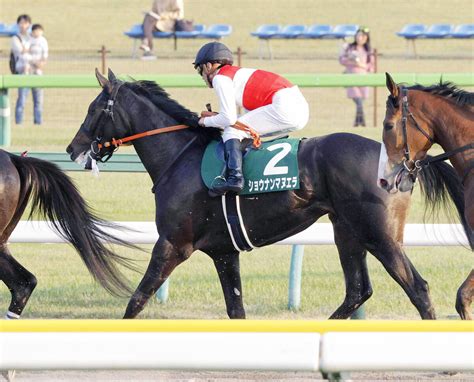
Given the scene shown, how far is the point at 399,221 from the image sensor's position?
6.13m

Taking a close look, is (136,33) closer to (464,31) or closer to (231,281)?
(464,31)

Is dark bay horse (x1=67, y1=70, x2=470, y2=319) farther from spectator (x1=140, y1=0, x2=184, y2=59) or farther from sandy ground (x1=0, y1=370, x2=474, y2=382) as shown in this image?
spectator (x1=140, y1=0, x2=184, y2=59)

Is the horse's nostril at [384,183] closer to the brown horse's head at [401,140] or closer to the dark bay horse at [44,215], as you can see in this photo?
the brown horse's head at [401,140]

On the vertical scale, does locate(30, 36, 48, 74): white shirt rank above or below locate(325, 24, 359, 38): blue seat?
above

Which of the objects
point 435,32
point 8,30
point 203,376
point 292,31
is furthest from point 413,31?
point 203,376

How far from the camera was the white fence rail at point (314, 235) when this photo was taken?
7.33 m

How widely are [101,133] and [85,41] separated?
2703cm

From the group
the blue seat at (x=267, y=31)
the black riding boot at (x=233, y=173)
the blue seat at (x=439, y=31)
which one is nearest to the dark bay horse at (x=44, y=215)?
the black riding boot at (x=233, y=173)

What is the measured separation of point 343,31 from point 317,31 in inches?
36.3

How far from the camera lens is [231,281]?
645 centimetres

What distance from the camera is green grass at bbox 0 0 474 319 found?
775 centimetres

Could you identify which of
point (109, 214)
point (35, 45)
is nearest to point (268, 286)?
point (109, 214)

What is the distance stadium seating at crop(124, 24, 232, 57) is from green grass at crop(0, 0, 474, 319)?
1.28 feet

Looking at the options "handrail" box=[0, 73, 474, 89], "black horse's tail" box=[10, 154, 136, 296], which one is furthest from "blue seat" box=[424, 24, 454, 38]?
"black horse's tail" box=[10, 154, 136, 296]
